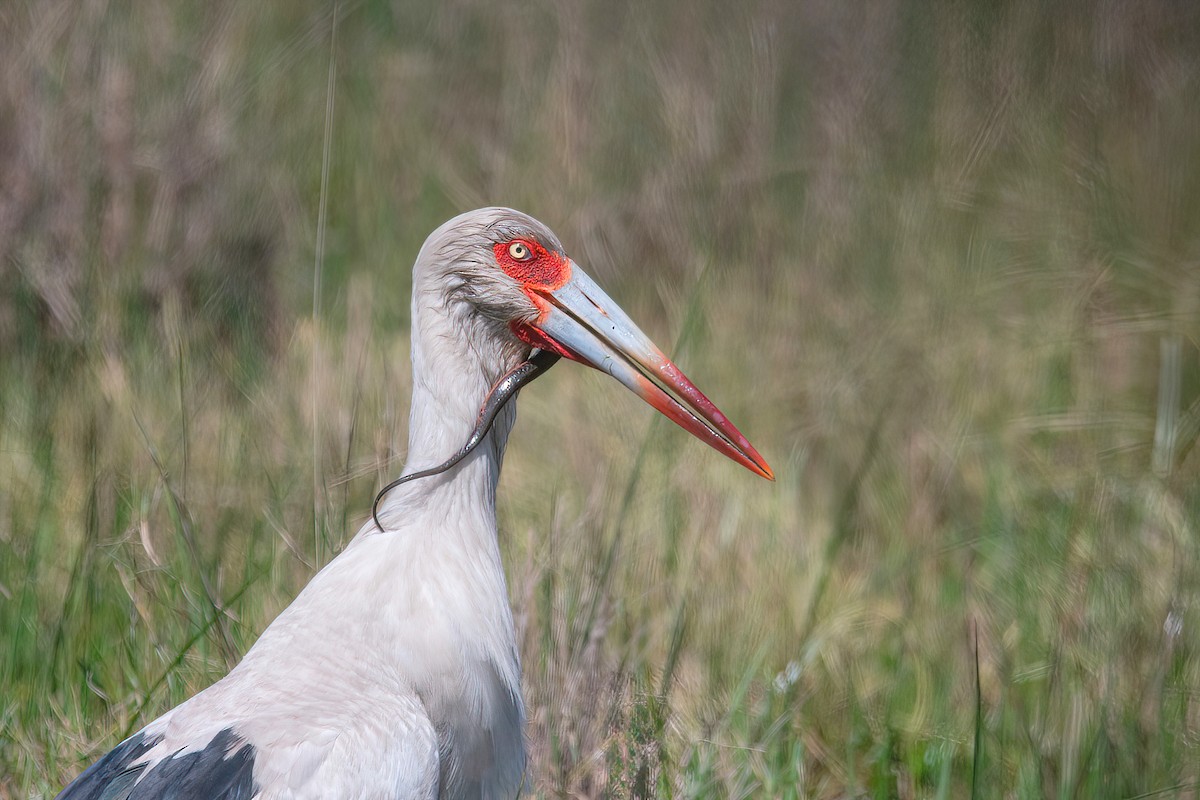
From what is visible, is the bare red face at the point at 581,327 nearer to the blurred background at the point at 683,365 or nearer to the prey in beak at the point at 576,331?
the prey in beak at the point at 576,331

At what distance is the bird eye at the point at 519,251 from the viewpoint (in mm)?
→ 2697

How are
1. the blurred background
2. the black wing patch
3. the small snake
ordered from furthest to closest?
the blurred background → the small snake → the black wing patch

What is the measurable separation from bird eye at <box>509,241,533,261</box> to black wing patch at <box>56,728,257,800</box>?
0.98 metres

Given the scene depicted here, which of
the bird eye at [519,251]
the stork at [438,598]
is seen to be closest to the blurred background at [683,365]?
the stork at [438,598]

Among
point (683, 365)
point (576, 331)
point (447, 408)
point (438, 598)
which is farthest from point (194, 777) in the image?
point (683, 365)

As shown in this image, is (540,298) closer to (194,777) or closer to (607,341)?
(607,341)

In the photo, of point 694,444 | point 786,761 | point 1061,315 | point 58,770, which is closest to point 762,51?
point 1061,315

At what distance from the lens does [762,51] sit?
6.29m

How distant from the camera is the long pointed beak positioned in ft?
8.88

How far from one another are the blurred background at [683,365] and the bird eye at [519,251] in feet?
2.15

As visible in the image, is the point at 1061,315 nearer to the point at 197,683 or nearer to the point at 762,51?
the point at 762,51

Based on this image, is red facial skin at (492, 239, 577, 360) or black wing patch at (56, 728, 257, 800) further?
red facial skin at (492, 239, 577, 360)

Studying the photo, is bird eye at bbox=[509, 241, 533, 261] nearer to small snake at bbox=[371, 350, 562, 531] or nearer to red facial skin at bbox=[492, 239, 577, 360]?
red facial skin at bbox=[492, 239, 577, 360]

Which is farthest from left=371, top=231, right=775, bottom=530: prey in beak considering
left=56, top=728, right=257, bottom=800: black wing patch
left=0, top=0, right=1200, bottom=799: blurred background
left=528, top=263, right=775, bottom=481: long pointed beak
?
left=0, top=0, right=1200, bottom=799: blurred background
